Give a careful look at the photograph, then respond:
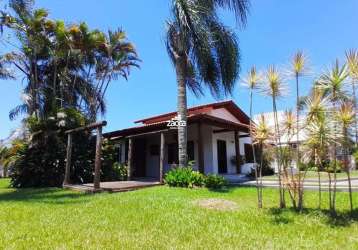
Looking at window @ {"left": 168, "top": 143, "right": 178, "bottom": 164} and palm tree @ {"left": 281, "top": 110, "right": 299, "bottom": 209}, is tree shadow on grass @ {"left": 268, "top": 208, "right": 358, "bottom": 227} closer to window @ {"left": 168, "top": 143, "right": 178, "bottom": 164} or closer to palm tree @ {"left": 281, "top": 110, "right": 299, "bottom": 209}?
palm tree @ {"left": 281, "top": 110, "right": 299, "bottom": 209}

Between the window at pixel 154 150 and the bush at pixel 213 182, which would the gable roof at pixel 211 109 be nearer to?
the window at pixel 154 150

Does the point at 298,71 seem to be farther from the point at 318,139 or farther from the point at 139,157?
the point at 139,157

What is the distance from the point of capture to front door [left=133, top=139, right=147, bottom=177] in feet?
70.3

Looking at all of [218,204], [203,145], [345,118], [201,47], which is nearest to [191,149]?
[203,145]

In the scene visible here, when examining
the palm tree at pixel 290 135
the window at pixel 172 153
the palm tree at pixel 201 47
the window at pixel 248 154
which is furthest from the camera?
the window at pixel 248 154

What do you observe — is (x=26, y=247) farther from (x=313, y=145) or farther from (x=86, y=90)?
(x=86, y=90)

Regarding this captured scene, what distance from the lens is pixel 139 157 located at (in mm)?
21656

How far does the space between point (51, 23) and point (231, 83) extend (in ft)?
42.4

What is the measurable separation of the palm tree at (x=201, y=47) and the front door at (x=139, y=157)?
28.6 ft

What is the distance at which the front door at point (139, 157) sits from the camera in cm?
2144

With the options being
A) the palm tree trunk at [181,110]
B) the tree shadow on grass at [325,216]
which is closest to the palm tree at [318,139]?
the tree shadow on grass at [325,216]

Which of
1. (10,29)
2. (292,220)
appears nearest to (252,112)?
(292,220)

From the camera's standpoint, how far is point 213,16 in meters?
12.7

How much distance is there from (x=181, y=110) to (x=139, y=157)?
961cm
